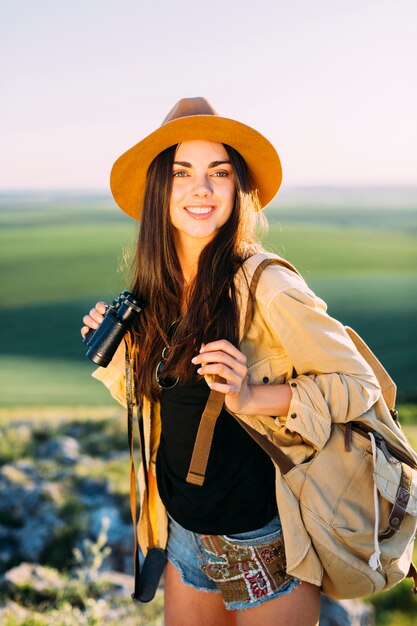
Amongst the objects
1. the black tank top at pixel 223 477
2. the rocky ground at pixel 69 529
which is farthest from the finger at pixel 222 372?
the rocky ground at pixel 69 529

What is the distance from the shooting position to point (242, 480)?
5.67ft

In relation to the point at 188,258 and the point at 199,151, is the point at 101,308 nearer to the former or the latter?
the point at 188,258

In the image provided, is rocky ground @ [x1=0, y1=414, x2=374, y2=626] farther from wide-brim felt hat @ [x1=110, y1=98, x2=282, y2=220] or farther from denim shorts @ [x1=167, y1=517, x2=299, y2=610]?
wide-brim felt hat @ [x1=110, y1=98, x2=282, y2=220]

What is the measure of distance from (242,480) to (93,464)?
8.53ft

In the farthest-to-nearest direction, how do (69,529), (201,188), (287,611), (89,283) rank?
(89,283), (69,529), (201,188), (287,611)

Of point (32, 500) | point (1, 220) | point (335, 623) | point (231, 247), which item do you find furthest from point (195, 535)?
point (1, 220)

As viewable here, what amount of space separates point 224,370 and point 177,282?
1.74ft

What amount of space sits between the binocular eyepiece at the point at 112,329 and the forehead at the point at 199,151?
16.5 inches

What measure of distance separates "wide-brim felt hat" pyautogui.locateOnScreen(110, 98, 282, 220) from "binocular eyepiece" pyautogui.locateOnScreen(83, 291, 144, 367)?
0.39 m

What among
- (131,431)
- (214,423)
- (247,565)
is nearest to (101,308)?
(131,431)

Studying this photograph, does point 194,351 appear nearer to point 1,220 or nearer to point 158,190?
point 158,190

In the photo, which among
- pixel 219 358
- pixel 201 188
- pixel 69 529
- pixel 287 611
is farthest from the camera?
pixel 69 529

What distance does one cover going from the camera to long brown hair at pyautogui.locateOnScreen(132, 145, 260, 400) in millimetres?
1749

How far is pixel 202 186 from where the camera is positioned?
1.80 metres
